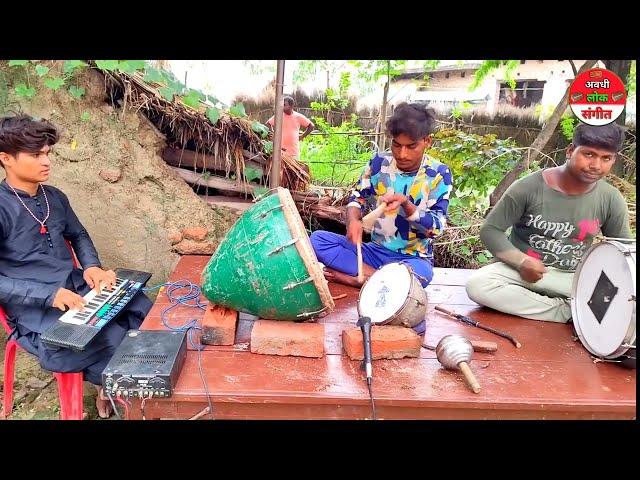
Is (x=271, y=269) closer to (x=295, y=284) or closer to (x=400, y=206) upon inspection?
(x=295, y=284)

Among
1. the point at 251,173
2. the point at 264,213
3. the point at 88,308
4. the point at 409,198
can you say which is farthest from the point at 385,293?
the point at 251,173

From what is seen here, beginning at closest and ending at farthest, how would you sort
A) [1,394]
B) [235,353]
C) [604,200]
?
[235,353], [604,200], [1,394]

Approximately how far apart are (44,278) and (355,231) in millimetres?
2033

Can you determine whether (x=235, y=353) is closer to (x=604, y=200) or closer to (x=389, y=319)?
(x=389, y=319)

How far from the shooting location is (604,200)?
3.15 meters

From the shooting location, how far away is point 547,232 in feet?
10.6

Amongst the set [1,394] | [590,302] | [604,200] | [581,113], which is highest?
[581,113]

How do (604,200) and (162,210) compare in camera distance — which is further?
(162,210)

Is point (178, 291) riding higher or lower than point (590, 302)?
lower

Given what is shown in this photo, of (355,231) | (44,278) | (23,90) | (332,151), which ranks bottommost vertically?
(44,278)

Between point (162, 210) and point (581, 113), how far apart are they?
332 centimetres

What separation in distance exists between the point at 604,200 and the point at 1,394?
4370 mm

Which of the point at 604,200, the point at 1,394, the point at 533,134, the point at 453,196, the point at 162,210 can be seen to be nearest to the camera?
the point at 604,200

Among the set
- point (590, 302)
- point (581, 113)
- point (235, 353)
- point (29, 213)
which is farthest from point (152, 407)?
point (581, 113)
